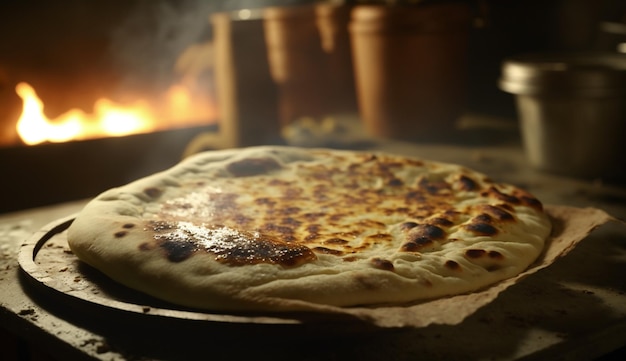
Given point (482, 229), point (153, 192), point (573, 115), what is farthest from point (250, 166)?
point (573, 115)

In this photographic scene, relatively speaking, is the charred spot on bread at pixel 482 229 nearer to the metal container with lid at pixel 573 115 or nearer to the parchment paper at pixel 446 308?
the parchment paper at pixel 446 308

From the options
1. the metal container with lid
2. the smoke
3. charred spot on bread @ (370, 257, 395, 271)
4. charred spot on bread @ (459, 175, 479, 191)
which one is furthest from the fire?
charred spot on bread @ (370, 257, 395, 271)

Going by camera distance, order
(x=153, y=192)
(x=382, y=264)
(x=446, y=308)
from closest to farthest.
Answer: (x=446, y=308) → (x=382, y=264) → (x=153, y=192)

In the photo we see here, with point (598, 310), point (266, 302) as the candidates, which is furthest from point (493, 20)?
point (266, 302)

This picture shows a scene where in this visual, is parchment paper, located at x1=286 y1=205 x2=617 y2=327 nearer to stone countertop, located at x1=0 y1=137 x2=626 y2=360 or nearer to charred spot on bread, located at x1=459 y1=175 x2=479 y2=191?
stone countertop, located at x1=0 y1=137 x2=626 y2=360

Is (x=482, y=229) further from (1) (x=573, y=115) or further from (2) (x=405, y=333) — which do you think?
(1) (x=573, y=115)

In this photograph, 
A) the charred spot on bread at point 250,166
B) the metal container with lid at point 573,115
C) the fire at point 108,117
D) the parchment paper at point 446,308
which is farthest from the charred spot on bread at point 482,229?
the fire at point 108,117
